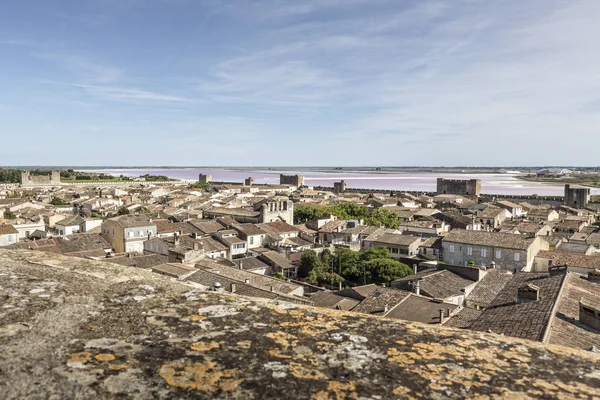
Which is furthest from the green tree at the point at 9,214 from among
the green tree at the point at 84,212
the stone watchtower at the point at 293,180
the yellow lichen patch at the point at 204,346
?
the stone watchtower at the point at 293,180

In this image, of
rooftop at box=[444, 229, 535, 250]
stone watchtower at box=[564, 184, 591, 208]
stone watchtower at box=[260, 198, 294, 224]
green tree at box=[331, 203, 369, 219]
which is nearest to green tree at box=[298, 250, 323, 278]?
rooftop at box=[444, 229, 535, 250]

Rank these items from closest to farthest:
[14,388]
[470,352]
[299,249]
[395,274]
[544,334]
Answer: [14,388] → [470,352] → [544,334] → [395,274] → [299,249]

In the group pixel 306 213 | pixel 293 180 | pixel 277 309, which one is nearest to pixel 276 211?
pixel 306 213

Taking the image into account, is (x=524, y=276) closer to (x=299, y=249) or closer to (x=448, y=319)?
(x=448, y=319)

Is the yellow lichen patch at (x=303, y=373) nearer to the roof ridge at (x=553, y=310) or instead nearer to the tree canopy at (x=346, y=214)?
the roof ridge at (x=553, y=310)

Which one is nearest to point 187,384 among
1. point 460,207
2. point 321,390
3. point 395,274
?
point 321,390

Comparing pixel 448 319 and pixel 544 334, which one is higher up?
pixel 544 334

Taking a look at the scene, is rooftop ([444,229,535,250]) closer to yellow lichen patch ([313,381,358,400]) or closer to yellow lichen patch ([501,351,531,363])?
yellow lichen patch ([501,351,531,363])
